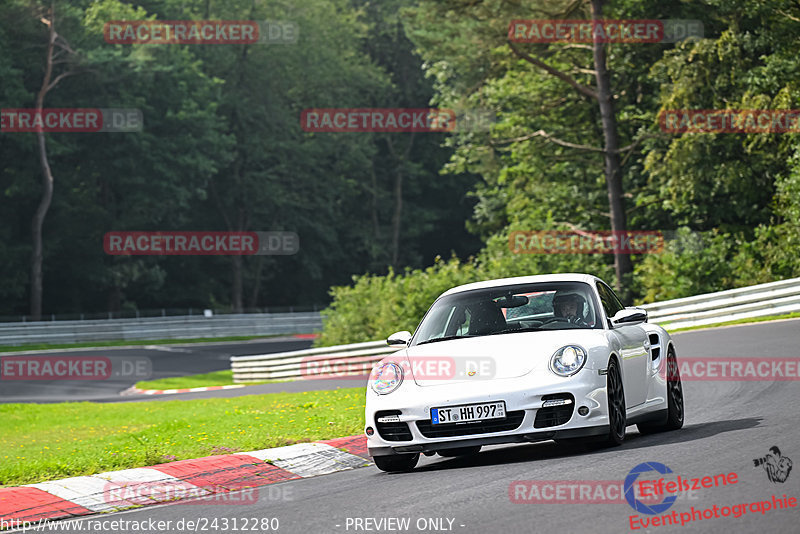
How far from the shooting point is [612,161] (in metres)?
37.2

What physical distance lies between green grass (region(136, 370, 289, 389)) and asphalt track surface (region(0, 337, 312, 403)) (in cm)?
81

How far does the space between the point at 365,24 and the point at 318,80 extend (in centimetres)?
1188

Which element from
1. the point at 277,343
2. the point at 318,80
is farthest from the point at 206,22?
the point at 277,343

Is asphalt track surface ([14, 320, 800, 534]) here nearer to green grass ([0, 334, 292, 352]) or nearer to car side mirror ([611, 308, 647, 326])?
car side mirror ([611, 308, 647, 326])

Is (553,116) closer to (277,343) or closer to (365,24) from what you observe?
(277,343)

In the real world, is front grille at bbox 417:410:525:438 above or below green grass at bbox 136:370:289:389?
above

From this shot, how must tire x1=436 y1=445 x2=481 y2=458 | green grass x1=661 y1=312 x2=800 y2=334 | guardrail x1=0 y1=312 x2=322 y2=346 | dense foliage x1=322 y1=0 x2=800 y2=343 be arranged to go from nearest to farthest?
tire x1=436 y1=445 x2=481 y2=458, green grass x1=661 y1=312 x2=800 y2=334, dense foliage x1=322 y1=0 x2=800 y2=343, guardrail x1=0 y1=312 x2=322 y2=346

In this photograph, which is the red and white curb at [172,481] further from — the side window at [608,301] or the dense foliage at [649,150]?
the dense foliage at [649,150]

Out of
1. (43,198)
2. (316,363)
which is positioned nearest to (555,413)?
(316,363)

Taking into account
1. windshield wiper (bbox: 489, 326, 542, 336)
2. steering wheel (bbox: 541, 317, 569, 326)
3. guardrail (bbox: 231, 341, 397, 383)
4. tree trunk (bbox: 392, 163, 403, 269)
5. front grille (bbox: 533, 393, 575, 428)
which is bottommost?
guardrail (bbox: 231, 341, 397, 383)

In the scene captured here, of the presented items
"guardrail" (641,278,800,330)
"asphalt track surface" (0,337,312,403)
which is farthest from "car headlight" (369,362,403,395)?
"guardrail" (641,278,800,330)

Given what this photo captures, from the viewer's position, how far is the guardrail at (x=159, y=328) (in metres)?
54.6

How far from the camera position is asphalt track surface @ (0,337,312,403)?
31.3 meters

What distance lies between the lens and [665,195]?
3622 cm
